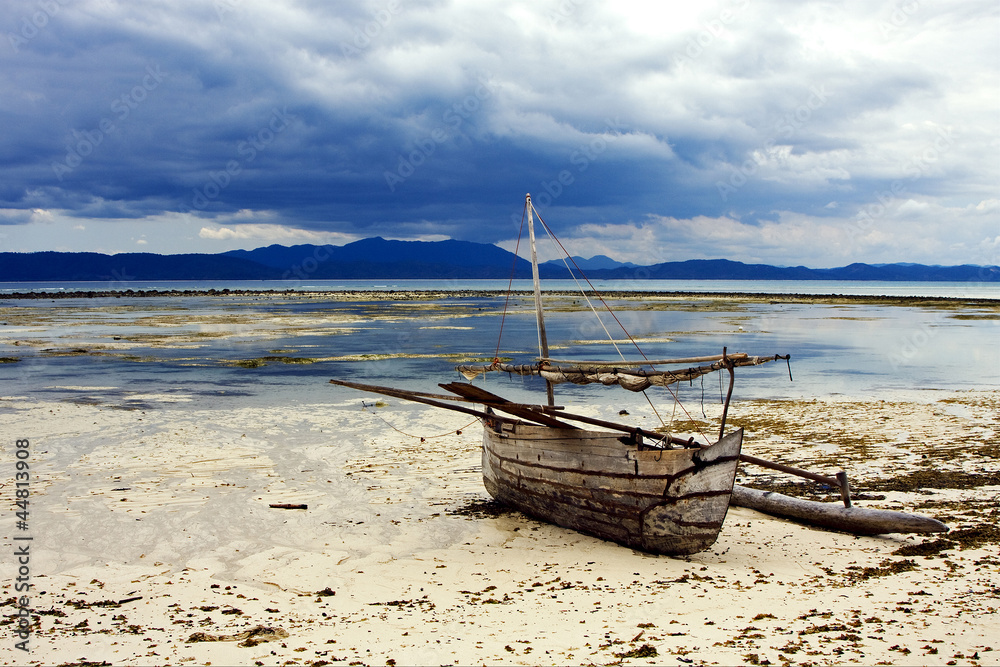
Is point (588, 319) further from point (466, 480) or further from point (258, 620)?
point (258, 620)

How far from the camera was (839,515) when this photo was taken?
923 cm

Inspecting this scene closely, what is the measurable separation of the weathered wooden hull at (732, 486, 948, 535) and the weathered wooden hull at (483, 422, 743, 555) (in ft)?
6.63

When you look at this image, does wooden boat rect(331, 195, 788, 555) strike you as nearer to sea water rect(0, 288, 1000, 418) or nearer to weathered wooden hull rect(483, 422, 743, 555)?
weathered wooden hull rect(483, 422, 743, 555)

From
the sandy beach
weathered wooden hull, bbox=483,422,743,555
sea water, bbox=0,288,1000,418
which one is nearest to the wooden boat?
weathered wooden hull, bbox=483,422,743,555

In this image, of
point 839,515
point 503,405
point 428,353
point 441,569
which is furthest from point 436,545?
point 428,353

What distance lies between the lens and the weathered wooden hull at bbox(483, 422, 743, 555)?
27.1 ft

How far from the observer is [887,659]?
5578 millimetres

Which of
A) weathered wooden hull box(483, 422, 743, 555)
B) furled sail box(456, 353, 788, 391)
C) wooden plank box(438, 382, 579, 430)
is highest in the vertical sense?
furled sail box(456, 353, 788, 391)

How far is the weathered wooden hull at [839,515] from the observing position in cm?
870

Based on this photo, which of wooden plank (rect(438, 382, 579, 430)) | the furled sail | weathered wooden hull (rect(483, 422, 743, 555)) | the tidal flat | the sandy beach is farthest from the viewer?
wooden plank (rect(438, 382, 579, 430))

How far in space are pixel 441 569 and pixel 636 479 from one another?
2736 mm

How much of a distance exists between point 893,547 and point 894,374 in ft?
63.3

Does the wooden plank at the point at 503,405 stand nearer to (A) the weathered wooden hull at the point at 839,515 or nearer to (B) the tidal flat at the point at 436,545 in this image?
(B) the tidal flat at the point at 436,545

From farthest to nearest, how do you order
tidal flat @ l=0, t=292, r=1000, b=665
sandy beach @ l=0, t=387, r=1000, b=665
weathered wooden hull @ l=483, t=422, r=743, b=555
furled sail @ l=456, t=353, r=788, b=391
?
Result: furled sail @ l=456, t=353, r=788, b=391
weathered wooden hull @ l=483, t=422, r=743, b=555
tidal flat @ l=0, t=292, r=1000, b=665
sandy beach @ l=0, t=387, r=1000, b=665
